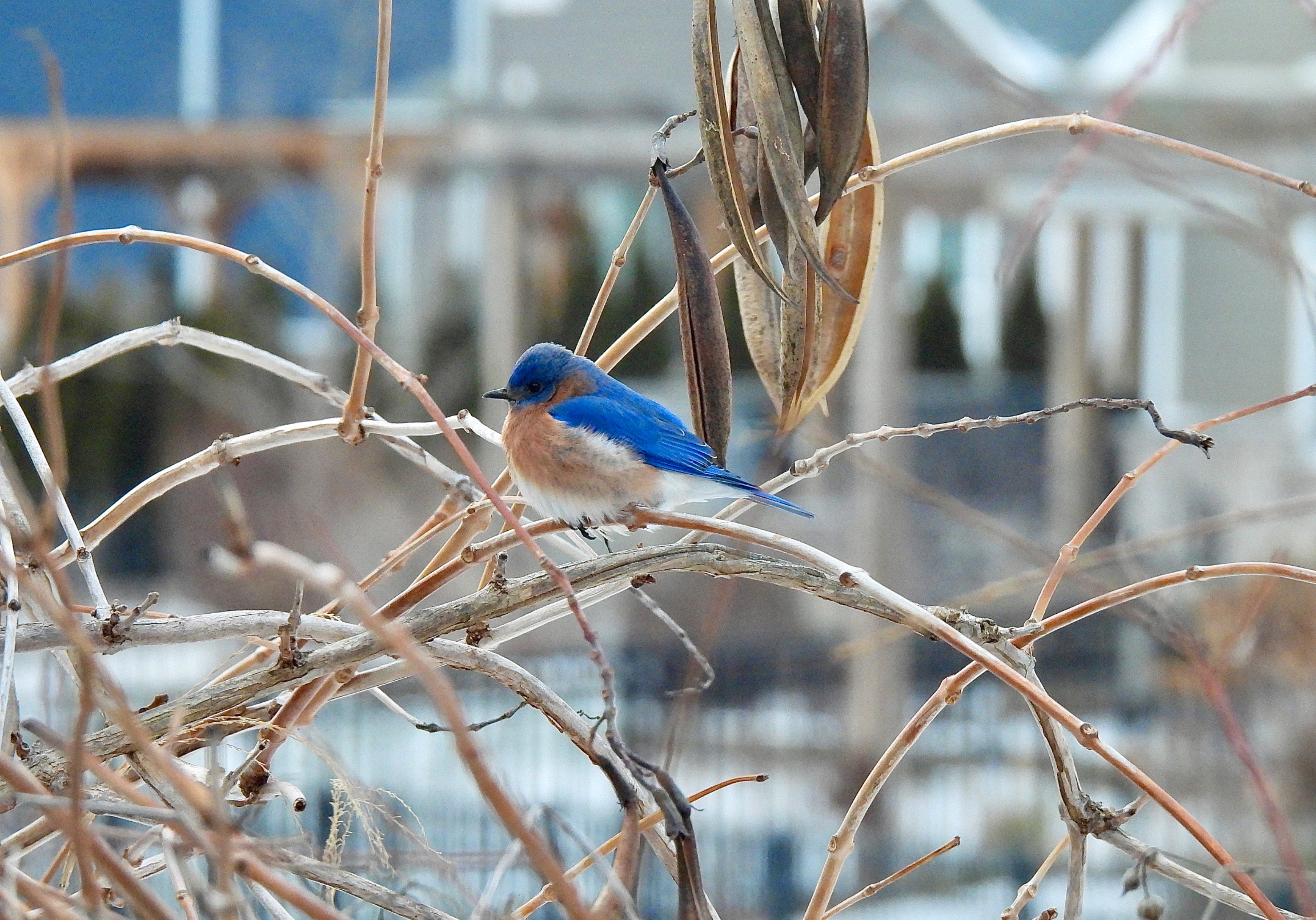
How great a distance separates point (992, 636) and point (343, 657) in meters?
0.56

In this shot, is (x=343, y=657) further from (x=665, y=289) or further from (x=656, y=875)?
(x=665, y=289)

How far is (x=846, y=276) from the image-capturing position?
4.90ft

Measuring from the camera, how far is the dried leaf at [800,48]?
134cm

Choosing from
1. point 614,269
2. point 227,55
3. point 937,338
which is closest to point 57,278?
point 614,269

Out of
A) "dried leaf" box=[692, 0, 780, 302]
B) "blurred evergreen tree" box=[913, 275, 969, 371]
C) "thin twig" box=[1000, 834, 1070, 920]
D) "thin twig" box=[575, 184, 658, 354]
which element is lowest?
"blurred evergreen tree" box=[913, 275, 969, 371]

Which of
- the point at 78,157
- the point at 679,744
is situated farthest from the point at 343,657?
the point at 78,157

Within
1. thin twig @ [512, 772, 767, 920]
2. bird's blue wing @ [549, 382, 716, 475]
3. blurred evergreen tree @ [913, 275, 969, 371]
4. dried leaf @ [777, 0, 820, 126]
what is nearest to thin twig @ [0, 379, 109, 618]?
thin twig @ [512, 772, 767, 920]

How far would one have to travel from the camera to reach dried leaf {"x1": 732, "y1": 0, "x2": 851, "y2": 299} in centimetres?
127

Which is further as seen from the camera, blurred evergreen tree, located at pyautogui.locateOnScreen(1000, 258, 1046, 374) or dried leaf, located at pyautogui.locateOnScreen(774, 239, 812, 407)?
blurred evergreen tree, located at pyautogui.locateOnScreen(1000, 258, 1046, 374)

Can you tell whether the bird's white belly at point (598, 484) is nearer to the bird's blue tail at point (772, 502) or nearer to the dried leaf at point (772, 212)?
the bird's blue tail at point (772, 502)

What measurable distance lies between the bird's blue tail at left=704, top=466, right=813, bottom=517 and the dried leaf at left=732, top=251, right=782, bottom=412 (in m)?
0.15

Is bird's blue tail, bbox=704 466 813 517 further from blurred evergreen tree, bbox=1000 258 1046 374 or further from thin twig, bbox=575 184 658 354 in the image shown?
blurred evergreen tree, bbox=1000 258 1046 374

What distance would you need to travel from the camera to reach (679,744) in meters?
1.29

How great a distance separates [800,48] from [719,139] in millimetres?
148
